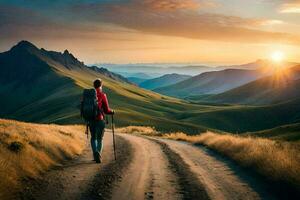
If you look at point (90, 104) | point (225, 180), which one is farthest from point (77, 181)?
point (225, 180)

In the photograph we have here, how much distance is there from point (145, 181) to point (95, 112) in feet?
14.8

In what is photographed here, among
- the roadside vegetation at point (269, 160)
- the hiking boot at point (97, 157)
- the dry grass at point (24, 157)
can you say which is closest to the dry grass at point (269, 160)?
the roadside vegetation at point (269, 160)

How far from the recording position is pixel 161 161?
17.7 m

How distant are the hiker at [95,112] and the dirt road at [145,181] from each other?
2.50ft

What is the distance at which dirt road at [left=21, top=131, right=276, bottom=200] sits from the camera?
10.8 metres

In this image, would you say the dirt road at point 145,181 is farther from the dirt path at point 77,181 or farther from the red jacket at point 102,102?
the red jacket at point 102,102

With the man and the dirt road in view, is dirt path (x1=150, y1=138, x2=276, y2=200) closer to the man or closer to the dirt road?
the dirt road

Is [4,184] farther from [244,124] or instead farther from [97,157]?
[244,124]

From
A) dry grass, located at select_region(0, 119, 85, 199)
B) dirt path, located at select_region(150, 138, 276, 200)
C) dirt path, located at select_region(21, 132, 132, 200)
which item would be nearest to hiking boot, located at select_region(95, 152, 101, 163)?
→ dirt path, located at select_region(21, 132, 132, 200)

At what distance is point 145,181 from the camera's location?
12594 mm

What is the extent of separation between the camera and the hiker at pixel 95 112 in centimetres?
1602

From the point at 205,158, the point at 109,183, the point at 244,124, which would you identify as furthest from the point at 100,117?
the point at 244,124

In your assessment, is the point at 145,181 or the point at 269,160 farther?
the point at 269,160

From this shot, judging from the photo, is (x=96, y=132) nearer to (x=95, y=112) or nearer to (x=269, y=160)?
(x=95, y=112)
